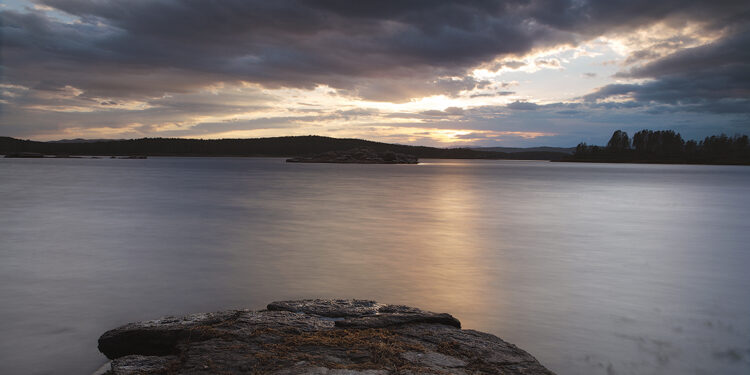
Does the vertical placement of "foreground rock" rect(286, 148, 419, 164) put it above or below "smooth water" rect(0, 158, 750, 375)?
above

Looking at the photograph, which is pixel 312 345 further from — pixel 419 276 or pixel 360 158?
pixel 360 158

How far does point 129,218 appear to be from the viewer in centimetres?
1733

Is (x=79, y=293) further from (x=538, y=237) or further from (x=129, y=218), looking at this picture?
(x=538, y=237)

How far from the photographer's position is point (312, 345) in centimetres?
440

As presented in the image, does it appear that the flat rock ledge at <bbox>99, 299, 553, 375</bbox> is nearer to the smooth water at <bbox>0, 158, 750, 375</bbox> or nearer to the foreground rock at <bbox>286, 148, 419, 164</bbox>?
the smooth water at <bbox>0, 158, 750, 375</bbox>

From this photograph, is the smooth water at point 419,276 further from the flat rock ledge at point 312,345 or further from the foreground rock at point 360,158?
the foreground rock at point 360,158

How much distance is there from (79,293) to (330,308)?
4.87 m

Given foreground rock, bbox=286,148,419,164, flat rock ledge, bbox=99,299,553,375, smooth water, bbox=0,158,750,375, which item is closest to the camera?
flat rock ledge, bbox=99,299,553,375

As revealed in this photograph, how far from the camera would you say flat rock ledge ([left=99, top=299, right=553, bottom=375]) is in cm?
397

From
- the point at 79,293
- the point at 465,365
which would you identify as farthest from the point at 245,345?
the point at 79,293

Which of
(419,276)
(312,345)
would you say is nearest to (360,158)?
(419,276)

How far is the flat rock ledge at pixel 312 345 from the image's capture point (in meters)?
3.97

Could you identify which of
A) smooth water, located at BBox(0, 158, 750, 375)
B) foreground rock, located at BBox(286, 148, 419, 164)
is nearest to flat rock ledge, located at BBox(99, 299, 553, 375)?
smooth water, located at BBox(0, 158, 750, 375)

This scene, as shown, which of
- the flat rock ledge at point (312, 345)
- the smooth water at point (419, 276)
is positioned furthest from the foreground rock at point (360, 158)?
the flat rock ledge at point (312, 345)
